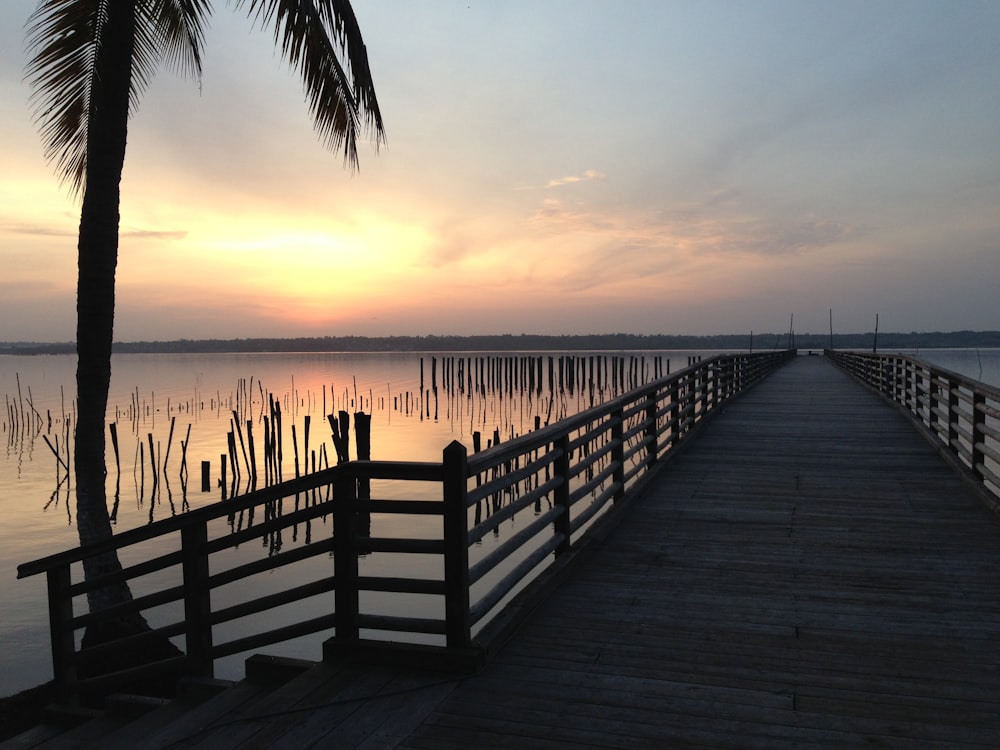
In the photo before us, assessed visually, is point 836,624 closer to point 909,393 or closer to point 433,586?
point 433,586

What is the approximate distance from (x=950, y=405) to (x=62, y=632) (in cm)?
1062

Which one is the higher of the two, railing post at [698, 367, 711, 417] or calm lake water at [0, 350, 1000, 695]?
railing post at [698, 367, 711, 417]

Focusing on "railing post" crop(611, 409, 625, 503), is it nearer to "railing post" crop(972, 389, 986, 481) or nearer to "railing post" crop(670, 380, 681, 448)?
"railing post" crop(670, 380, 681, 448)

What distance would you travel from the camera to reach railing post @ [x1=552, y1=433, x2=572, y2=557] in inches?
238

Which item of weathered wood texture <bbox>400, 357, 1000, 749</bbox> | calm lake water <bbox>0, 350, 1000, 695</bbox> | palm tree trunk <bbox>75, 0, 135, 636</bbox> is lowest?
calm lake water <bbox>0, 350, 1000, 695</bbox>

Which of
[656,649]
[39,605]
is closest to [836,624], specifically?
[656,649]

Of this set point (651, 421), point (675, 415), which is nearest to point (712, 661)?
point (651, 421)

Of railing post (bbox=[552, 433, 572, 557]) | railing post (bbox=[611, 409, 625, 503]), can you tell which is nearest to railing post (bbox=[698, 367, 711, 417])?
railing post (bbox=[611, 409, 625, 503])

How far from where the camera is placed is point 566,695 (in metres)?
3.66

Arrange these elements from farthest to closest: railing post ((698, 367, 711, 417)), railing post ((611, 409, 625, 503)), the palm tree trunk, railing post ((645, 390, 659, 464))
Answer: railing post ((698, 367, 711, 417)) → railing post ((645, 390, 659, 464)) → the palm tree trunk → railing post ((611, 409, 625, 503))

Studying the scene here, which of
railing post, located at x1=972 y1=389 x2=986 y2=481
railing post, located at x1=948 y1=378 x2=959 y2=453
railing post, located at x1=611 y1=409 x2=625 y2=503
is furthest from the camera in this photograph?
railing post, located at x1=948 y1=378 x2=959 y2=453

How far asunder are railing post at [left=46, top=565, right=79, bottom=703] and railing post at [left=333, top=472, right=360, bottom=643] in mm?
2990

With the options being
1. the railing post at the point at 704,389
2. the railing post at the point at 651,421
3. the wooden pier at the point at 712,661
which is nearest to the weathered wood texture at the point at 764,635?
the wooden pier at the point at 712,661

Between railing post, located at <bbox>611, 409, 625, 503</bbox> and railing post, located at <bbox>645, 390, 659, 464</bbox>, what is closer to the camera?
railing post, located at <bbox>611, 409, 625, 503</bbox>
